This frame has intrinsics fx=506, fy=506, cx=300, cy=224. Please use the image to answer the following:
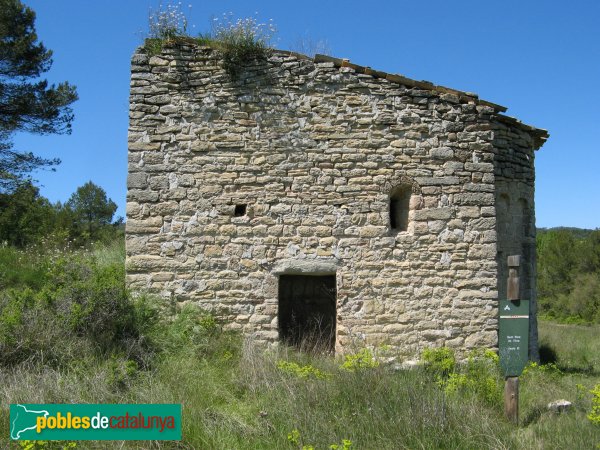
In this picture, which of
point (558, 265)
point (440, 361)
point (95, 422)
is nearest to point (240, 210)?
point (440, 361)

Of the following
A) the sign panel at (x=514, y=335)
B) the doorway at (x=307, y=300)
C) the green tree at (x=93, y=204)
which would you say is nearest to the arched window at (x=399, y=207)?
the doorway at (x=307, y=300)

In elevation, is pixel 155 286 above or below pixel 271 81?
below

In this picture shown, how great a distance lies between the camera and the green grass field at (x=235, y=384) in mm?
4258

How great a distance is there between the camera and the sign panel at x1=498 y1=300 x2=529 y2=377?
496 centimetres

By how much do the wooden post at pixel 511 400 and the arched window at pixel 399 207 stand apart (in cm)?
260

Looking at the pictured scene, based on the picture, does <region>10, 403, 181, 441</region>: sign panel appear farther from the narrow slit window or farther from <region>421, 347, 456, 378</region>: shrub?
<region>421, 347, 456, 378</region>: shrub

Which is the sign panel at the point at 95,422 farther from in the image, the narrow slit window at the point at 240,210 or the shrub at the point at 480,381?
the narrow slit window at the point at 240,210

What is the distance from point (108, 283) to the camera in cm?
626

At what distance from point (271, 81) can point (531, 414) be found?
5.17m

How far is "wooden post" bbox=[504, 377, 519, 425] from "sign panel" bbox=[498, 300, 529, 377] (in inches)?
2.7

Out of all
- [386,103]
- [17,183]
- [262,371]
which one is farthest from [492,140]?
[17,183]

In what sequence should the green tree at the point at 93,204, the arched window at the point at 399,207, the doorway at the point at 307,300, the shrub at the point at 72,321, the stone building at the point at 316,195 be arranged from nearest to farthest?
the shrub at the point at 72,321, the stone building at the point at 316,195, the arched window at the point at 399,207, the doorway at the point at 307,300, the green tree at the point at 93,204

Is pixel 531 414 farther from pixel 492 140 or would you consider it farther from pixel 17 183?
pixel 17 183

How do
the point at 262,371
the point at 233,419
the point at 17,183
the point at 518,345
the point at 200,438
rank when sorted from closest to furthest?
the point at 200,438 → the point at 233,419 → the point at 518,345 → the point at 262,371 → the point at 17,183
